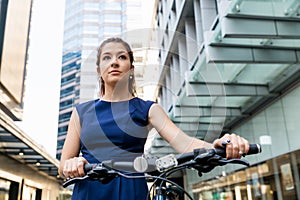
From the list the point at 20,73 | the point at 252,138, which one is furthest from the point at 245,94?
the point at 20,73

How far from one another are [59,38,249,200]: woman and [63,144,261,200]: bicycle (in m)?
0.17

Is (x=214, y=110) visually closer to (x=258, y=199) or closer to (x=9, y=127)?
(x=9, y=127)

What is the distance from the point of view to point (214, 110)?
3.22ft

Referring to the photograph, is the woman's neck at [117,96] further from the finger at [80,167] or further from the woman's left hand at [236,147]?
the woman's left hand at [236,147]

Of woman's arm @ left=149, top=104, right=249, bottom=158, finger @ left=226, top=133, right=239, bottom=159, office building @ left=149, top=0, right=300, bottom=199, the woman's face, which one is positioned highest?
office building @ left=149, top=0, right=300, bottom=199

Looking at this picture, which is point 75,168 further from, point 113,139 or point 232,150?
point 232,150

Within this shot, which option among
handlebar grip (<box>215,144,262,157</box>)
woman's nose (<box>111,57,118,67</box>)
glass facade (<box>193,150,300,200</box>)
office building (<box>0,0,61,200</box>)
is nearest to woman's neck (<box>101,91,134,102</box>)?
woman's nose (<box>111,57,118,67</box>)

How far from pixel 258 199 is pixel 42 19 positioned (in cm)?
549

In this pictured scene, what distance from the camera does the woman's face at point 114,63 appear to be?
1.07 m

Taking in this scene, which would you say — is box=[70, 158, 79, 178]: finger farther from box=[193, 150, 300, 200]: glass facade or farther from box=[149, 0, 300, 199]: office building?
box=[193, 150, 300, 200]: glass facade

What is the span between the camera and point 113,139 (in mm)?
1008

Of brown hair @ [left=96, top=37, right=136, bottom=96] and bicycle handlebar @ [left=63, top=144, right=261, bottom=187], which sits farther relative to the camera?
brown hair @ [left=96, top=37, right=136, bottom=96]

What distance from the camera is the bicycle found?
76cm

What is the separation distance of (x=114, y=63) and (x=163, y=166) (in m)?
0.44
